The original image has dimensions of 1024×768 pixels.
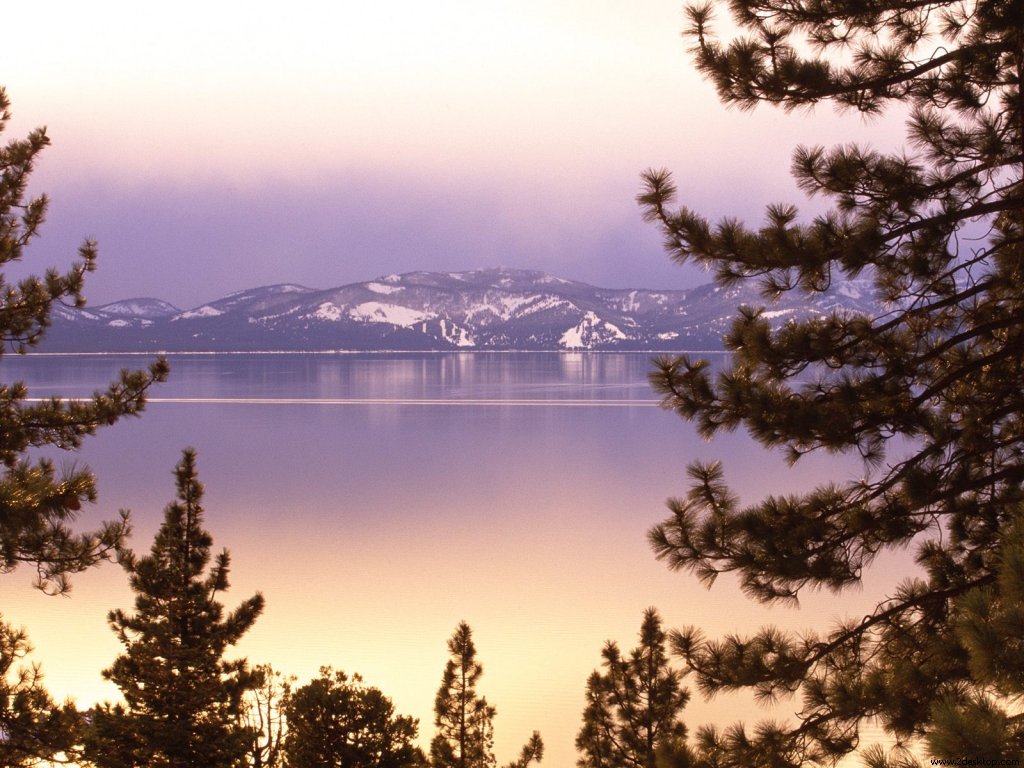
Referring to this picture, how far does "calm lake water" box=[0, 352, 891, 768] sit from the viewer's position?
17.2 m

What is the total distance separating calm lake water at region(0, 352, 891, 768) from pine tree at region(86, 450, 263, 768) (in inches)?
243

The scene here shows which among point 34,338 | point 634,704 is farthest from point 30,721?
point 634,704

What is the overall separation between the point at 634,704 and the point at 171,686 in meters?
4.69

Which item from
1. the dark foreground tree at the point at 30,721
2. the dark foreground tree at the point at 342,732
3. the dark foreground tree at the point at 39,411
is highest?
the dark foreground tree at the point at 39,411

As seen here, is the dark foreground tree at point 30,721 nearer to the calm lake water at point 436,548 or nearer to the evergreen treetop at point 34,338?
the evergreen treetop at point 34,338

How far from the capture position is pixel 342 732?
812cm

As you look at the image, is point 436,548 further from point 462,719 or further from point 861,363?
point 861,363

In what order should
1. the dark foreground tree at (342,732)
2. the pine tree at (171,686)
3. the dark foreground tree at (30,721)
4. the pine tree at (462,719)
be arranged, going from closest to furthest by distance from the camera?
the dark foreground tree at (30,721) → the pine tree at (171,686) → the dark foreground tree at (342,732) → the pine tree at (462,719)

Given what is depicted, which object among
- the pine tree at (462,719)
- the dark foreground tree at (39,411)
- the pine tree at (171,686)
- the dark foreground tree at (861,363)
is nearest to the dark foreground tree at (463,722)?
the pine tree at (462,719)

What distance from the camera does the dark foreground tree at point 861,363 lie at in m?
5.26

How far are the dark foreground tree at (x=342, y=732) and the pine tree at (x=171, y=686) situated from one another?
474mm

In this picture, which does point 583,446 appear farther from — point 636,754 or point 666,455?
point 636,754

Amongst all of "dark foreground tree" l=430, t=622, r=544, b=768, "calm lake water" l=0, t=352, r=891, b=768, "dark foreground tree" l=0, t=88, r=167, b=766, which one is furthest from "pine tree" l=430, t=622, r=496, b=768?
"dark foreground tree" l=0, t=88, r=167, b=766

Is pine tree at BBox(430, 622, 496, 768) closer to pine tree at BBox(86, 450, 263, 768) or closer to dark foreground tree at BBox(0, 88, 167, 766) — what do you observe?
pine tree at BBox(86, 450, 263, 768)
